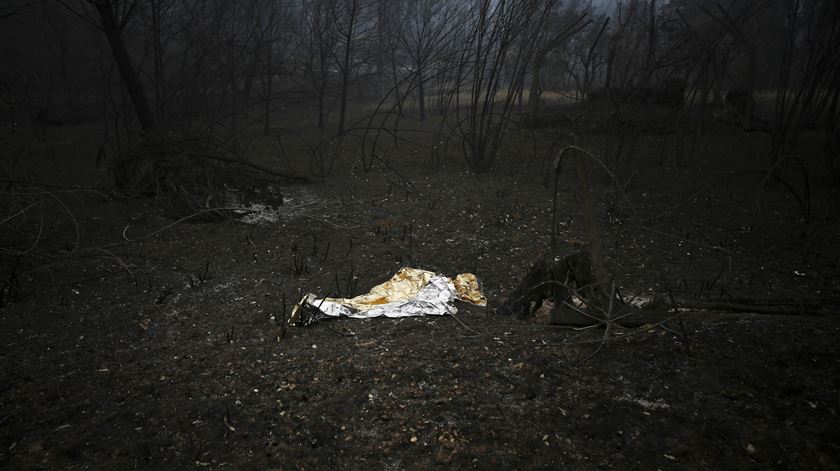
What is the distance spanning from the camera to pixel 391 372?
7.43ft

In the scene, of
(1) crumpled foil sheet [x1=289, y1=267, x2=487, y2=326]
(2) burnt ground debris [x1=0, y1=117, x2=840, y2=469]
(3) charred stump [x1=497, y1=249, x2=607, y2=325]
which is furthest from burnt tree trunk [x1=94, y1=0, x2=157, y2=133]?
(3) charred stump [x1=497, y1=249, x2=607, y2=325]

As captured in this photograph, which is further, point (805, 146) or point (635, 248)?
point (805, 146)

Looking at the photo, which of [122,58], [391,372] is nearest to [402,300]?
[391,372]

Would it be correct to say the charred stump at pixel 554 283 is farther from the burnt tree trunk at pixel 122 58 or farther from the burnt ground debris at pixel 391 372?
the burnt tree trunk at pixel 122 58

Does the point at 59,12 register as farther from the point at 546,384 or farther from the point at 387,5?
the point at 546,384

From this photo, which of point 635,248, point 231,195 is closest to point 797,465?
point 635,248

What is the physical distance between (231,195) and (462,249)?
2977 millimetres

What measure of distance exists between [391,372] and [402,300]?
927mm

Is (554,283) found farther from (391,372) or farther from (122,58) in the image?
(122,58)

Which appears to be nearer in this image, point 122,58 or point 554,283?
point 554,283

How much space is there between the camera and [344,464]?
1.75 m

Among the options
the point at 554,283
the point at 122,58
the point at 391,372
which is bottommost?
the point at 391,372

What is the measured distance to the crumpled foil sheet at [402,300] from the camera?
2.94m

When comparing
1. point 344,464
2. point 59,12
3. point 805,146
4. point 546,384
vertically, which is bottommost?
point 344,464
